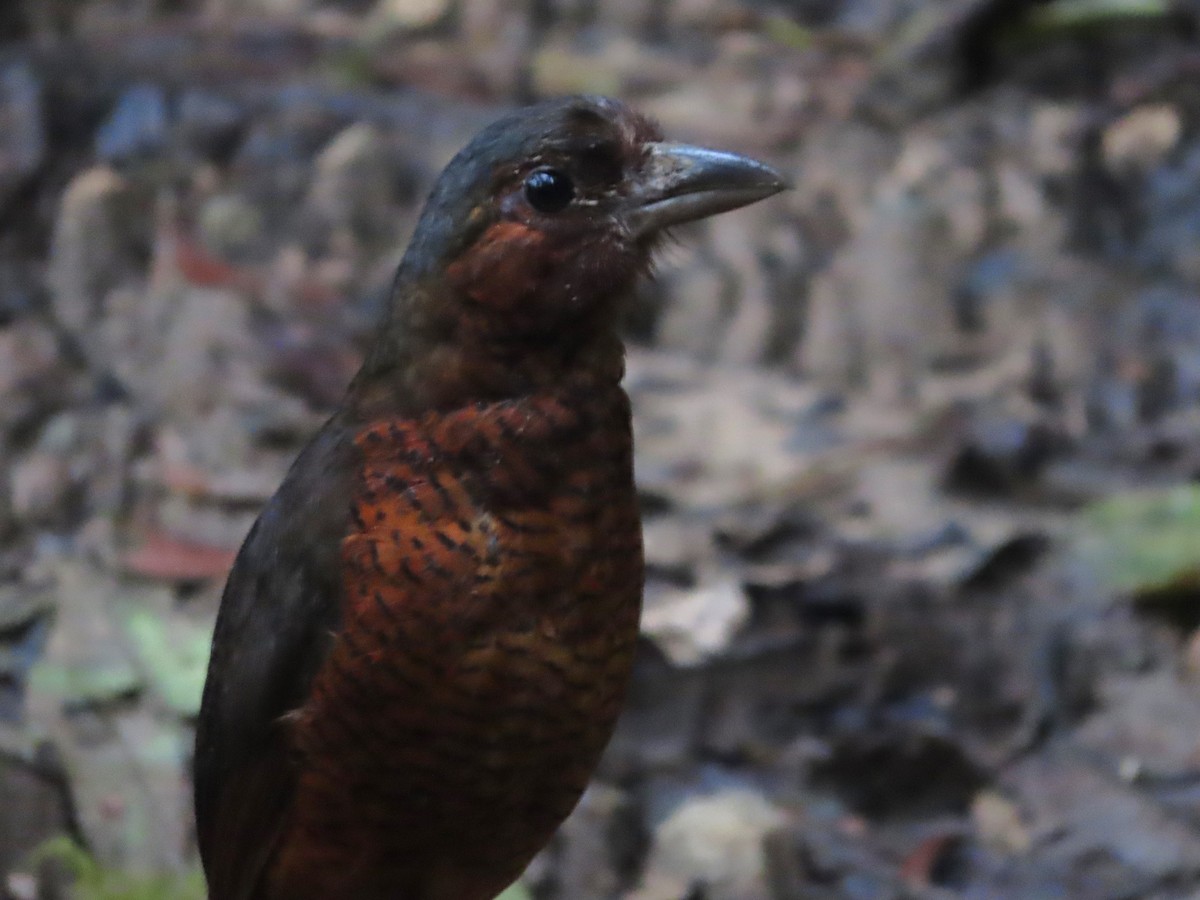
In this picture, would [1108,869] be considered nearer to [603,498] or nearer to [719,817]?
[719,817]

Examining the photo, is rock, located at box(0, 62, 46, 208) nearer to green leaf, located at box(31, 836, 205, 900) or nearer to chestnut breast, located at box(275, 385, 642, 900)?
green leaf, located at box(31, 836, 205, 900)

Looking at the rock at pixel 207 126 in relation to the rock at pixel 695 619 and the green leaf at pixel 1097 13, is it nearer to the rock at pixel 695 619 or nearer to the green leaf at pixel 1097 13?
the rock at pixel 695 619

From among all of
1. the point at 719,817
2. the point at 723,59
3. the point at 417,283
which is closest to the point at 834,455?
the point at 719,817

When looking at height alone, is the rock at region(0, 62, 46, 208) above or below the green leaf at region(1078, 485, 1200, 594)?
above

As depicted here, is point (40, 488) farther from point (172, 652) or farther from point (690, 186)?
point (690, 186)

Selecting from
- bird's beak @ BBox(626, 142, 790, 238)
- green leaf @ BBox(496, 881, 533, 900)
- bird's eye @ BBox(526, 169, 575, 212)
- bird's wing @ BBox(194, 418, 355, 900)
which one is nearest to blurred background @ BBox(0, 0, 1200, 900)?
green leaf @ BBox(496, 881, 533, 900)

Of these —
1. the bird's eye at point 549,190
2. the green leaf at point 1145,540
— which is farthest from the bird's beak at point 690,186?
the green leaf at point 1145,540
